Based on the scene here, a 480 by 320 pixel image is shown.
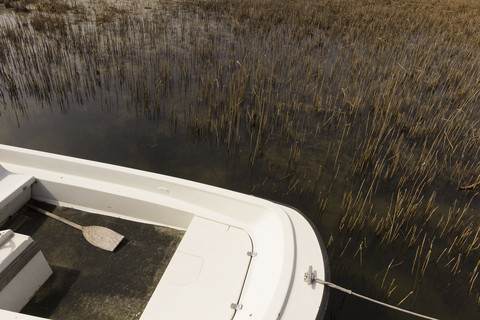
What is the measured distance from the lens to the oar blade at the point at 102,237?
7.92 feet

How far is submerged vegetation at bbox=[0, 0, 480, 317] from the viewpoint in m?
3.13

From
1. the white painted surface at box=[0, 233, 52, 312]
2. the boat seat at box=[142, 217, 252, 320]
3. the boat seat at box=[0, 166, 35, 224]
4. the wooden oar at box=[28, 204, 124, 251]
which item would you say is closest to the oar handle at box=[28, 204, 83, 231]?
the wooden oar at box=[28, 204, 124, 251]

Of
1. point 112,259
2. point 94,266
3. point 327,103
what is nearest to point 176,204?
point 112,259

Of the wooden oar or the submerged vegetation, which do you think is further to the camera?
the submerged vegetation

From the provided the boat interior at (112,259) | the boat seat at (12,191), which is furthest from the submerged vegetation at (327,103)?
the boat seat at (12,191)

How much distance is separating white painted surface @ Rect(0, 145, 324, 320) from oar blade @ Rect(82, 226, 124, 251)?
0.23 meters

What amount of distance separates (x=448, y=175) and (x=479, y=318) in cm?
207

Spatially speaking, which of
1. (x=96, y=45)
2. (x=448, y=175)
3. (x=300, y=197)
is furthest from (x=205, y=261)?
(x=96, y=45)

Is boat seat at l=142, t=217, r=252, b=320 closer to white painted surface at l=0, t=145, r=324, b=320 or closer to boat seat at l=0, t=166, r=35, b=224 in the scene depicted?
white painted surface at l=0, t=145, r=324, b=320

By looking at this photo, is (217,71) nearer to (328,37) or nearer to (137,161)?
(137,161)

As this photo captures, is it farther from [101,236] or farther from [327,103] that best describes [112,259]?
[327,103]

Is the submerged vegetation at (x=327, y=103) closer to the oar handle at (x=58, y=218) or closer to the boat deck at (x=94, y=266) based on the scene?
the boat deck at (x=94, y=266)

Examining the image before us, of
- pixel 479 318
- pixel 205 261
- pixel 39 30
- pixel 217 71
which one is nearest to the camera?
pixel 205 261

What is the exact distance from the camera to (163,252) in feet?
7.99
